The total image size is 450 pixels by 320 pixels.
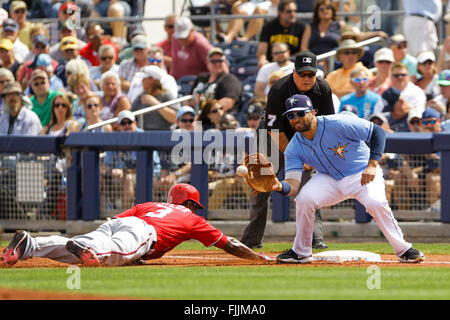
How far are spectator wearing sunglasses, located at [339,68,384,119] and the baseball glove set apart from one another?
16.7 ft

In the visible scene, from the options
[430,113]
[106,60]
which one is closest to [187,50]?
[106,60]

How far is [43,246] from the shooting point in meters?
8.54

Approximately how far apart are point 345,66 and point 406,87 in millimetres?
1150

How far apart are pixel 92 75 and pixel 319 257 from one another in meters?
8.59

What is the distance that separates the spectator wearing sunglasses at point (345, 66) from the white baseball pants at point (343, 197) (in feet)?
18.9

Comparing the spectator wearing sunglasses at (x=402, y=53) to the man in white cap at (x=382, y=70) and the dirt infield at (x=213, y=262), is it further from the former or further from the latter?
the dirt infield at (x=213, y=262)

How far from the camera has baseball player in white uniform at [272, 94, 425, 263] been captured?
8859mm

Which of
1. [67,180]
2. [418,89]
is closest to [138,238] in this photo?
[67,180]

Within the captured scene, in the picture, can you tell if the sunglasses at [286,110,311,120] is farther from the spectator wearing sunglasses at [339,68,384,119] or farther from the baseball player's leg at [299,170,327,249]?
the spectator wearing sunglasses at [339,68,384,119]

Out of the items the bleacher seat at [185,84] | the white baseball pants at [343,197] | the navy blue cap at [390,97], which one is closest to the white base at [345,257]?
the white baseball pants at [343,197]

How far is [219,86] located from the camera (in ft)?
49.0

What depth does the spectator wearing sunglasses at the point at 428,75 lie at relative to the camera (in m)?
14.8

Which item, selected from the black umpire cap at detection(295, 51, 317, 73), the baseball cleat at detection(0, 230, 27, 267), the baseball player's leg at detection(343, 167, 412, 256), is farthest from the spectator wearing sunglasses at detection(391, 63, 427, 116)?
the baseball cleat at detection(0, 230, 27, 267)

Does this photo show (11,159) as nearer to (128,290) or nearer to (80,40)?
(80,40)
